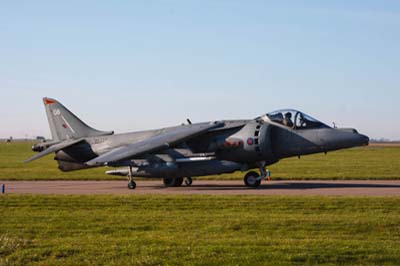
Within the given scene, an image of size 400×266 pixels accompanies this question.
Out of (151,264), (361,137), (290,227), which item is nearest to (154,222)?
(290,227)

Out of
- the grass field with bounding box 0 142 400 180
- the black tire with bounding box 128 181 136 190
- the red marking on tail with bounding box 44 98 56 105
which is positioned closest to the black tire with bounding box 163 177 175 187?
the black tire with bounding box 128 181 136 190

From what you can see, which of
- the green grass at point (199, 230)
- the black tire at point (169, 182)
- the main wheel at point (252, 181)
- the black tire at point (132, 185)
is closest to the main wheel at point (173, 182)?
the black tire at point (169, 182)

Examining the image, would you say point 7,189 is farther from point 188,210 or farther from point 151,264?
point 151,264

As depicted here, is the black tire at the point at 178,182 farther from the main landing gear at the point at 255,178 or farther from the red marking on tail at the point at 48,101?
the red marking on tail at the point at 48,101

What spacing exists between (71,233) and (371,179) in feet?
63.0

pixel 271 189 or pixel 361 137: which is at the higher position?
pixel 361 137

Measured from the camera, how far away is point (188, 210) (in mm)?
16391

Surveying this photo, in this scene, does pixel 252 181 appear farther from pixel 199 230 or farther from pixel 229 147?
pixel 199 230

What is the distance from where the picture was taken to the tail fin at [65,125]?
29.1 m

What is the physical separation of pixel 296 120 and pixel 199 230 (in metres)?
12.6

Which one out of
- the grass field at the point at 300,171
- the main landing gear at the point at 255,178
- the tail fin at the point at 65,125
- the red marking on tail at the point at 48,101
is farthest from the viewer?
the grass field at the point at 300,171

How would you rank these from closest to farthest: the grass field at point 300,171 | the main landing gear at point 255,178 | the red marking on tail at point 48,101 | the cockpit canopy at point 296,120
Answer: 1. the cockpit canopy at point 296,120
2. the main landing gear at point 255,178
3. the red marking on tail at point 48,101
4. the grass field at point 300,171

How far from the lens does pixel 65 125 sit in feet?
96.3

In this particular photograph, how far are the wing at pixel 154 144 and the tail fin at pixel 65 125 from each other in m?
4.38
